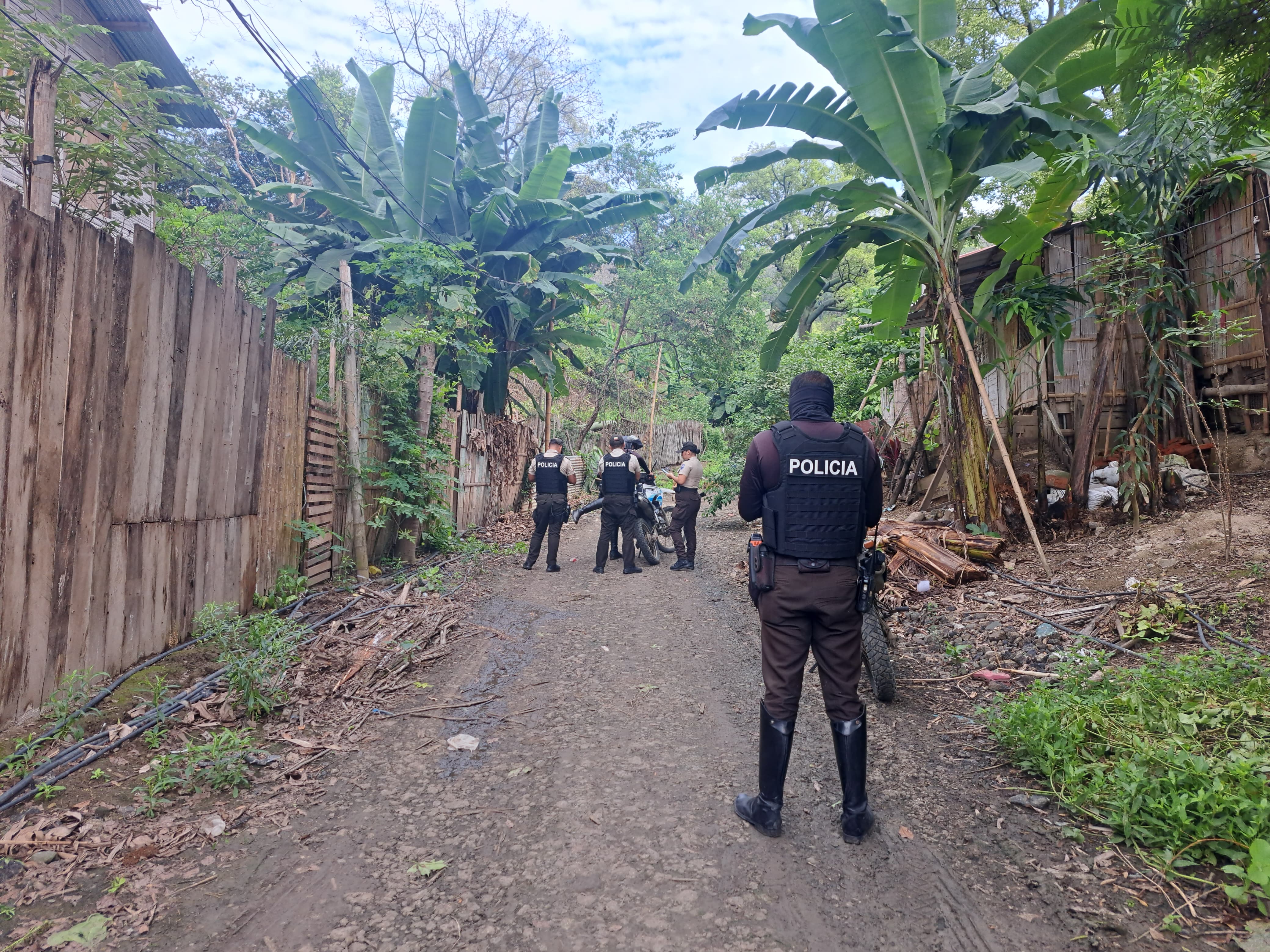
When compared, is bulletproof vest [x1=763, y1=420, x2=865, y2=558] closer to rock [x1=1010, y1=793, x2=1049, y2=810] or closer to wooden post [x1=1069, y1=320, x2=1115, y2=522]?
rock [x1=1010, y1=793, x2=1049, y2=810]

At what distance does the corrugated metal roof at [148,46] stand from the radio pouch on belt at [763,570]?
1087 centimetres

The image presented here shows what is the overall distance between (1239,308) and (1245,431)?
1318mm

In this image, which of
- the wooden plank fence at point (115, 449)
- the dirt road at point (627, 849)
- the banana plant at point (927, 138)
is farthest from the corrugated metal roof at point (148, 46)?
the dirt road at point (627, 849)

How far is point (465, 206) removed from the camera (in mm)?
12289

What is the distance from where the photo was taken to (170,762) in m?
3.35

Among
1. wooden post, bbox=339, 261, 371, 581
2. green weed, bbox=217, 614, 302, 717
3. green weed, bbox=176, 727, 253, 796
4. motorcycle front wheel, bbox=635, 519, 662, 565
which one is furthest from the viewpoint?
motorcycle front wheel, bbox=635, 519, 662, 565

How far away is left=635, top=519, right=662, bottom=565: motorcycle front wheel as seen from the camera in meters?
9.65

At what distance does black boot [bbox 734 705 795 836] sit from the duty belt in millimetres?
640

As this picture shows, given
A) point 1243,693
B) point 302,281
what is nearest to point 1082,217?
point 1243,693

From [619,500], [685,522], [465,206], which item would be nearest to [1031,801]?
[619,500]

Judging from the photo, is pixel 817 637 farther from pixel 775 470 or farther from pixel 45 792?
pixel 45 792

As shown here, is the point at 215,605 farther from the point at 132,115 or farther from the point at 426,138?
the point at 426,138

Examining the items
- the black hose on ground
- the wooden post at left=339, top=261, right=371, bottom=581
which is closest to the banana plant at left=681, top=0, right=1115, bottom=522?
the wooden post at left=339, top=261, right=371, bottom=581

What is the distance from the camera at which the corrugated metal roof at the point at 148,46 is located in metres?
11.5
